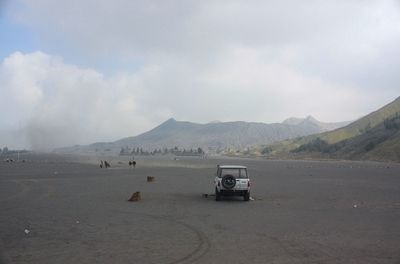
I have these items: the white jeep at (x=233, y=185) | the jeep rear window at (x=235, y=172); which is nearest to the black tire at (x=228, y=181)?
the white jeep at (x=233, y=185)

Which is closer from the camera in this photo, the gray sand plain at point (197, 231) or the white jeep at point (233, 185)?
the gray sand plain at point (197, 231)

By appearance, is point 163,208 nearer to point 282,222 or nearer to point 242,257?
point 282,222

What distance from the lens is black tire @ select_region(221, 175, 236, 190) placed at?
88.6ft

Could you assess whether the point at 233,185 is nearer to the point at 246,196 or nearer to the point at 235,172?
the point at 246,196

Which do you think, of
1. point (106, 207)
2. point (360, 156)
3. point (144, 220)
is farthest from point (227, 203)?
point (360, 156)

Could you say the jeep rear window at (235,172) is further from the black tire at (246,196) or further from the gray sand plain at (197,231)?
the gray sand plain at (197,231)

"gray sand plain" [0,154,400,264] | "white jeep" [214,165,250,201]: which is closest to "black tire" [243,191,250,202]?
"white jeep" [214,165,250,201]

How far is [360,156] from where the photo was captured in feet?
591

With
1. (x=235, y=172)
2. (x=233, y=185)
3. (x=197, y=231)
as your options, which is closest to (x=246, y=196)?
(x=233, y=185)

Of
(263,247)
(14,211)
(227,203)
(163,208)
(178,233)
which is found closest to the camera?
(263,247)

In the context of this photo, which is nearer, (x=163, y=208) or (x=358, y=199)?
(x=163, y=208)

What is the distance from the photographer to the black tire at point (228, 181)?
2702 cm

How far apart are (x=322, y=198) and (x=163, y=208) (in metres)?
11.2

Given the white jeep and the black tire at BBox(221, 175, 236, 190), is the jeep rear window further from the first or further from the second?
the black tire at BBox(221, 175, 236, 190)
